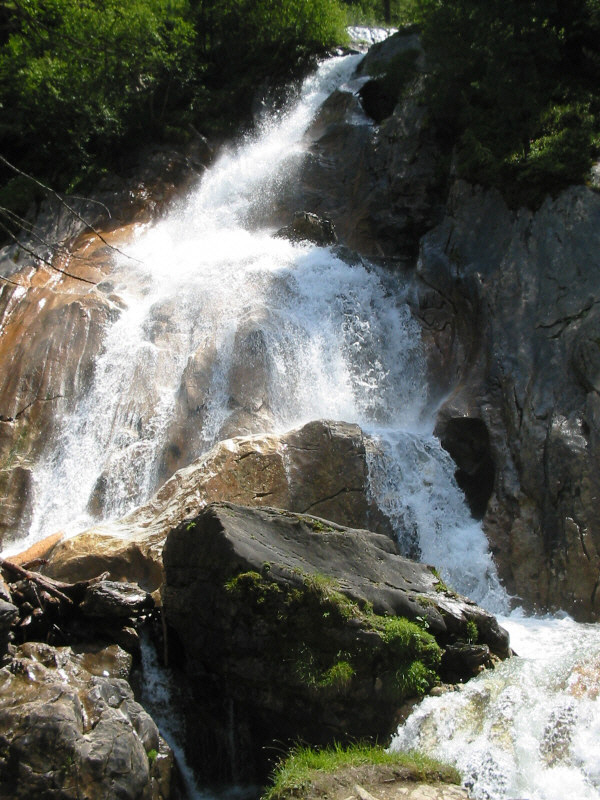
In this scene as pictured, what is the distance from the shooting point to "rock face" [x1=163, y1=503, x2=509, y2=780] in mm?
6656

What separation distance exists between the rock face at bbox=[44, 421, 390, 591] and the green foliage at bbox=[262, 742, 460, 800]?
11.4 feet

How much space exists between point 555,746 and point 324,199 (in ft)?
54.0

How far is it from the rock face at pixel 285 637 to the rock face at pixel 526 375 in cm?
268

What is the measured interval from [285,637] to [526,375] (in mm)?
6437

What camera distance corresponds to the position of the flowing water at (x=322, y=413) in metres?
6.02

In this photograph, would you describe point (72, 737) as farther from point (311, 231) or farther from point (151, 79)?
point (151, 79)

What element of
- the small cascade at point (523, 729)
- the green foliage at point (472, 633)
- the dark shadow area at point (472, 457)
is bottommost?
the small cascade at point (523, 729)

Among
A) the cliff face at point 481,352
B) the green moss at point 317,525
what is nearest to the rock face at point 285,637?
the green moss at point 317,525

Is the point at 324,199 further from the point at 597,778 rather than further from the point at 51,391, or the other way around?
the point at 597,778

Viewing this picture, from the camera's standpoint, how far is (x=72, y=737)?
5516 mm

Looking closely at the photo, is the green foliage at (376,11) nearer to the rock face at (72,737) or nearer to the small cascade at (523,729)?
the small cascade at (523,729)

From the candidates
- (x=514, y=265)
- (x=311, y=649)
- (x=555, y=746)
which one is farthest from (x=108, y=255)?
(x=555, y=746)

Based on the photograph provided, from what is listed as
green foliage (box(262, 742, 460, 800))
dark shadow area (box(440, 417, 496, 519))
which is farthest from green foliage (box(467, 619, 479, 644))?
dark shadow area (box(440, 417, 496, 519))

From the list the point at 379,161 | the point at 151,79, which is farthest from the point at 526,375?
the point at 151,79
